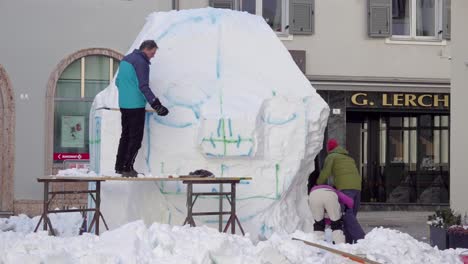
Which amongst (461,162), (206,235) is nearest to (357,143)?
(461,162)

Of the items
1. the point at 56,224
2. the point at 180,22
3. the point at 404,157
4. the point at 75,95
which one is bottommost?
the point at 56,224

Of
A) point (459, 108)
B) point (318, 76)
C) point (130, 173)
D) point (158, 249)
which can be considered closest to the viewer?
point (158, 249)

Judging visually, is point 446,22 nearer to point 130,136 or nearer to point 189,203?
point 130,136

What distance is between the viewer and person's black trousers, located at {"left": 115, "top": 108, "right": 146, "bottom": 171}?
8.09 m

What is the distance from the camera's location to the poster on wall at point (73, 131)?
16.6 m

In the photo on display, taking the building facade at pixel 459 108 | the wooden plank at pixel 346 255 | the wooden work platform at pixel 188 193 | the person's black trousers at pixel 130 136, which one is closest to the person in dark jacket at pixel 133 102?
the person's black trousers at pixel 130 136

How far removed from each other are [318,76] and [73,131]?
214 inches

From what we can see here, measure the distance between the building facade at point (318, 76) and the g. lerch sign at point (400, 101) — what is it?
23 millimetres

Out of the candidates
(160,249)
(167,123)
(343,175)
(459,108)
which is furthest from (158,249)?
(459,108)

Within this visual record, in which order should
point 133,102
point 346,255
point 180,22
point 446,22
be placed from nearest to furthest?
point 346,255 < point 133,102 < point 180,22 < point 446,22

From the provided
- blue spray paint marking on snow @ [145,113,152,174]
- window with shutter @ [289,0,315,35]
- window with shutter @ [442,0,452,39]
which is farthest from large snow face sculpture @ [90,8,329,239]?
window with shutter @ [442,0,452,39]

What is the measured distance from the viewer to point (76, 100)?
658 inches

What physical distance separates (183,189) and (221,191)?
39cm

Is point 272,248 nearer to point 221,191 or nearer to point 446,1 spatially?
point 221,191
